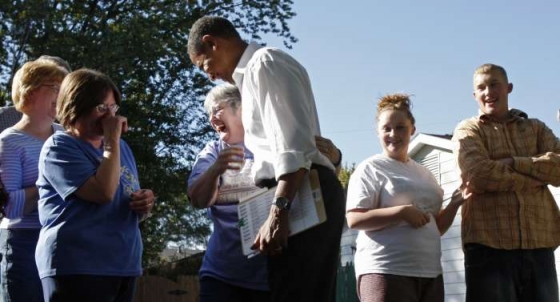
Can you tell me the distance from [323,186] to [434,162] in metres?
15.4

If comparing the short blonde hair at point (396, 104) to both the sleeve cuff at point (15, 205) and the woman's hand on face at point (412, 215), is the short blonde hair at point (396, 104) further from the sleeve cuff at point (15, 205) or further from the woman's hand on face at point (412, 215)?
the sleeve cuff at point (15, 205)

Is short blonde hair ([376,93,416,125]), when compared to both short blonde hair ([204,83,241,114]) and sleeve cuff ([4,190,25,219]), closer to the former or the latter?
short blonde hair ([204,83,241,114])

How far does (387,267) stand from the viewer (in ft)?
14.9

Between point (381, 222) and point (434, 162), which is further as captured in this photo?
point (434, 162)

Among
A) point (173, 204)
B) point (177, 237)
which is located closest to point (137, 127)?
point (173, 204)

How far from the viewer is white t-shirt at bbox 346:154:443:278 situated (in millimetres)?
4562

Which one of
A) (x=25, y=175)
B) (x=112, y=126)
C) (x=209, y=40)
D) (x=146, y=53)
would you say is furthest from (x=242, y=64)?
(x=146, y=53)

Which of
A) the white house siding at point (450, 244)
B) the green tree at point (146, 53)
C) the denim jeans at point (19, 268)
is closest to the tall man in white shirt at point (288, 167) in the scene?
the denim jeans at point (19, 268)

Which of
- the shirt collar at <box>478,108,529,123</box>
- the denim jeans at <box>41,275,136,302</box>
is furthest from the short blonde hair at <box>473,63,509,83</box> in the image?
the denim jeans at <box>41,275,136,302</box>

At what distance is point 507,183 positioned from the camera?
4.78 meters

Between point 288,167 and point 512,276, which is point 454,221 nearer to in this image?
point 512,276

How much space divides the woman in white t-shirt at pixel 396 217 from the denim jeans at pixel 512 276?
0.75ft

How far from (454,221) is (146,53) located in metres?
8.31

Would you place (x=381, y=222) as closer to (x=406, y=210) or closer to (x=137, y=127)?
(x=406, y=210)
